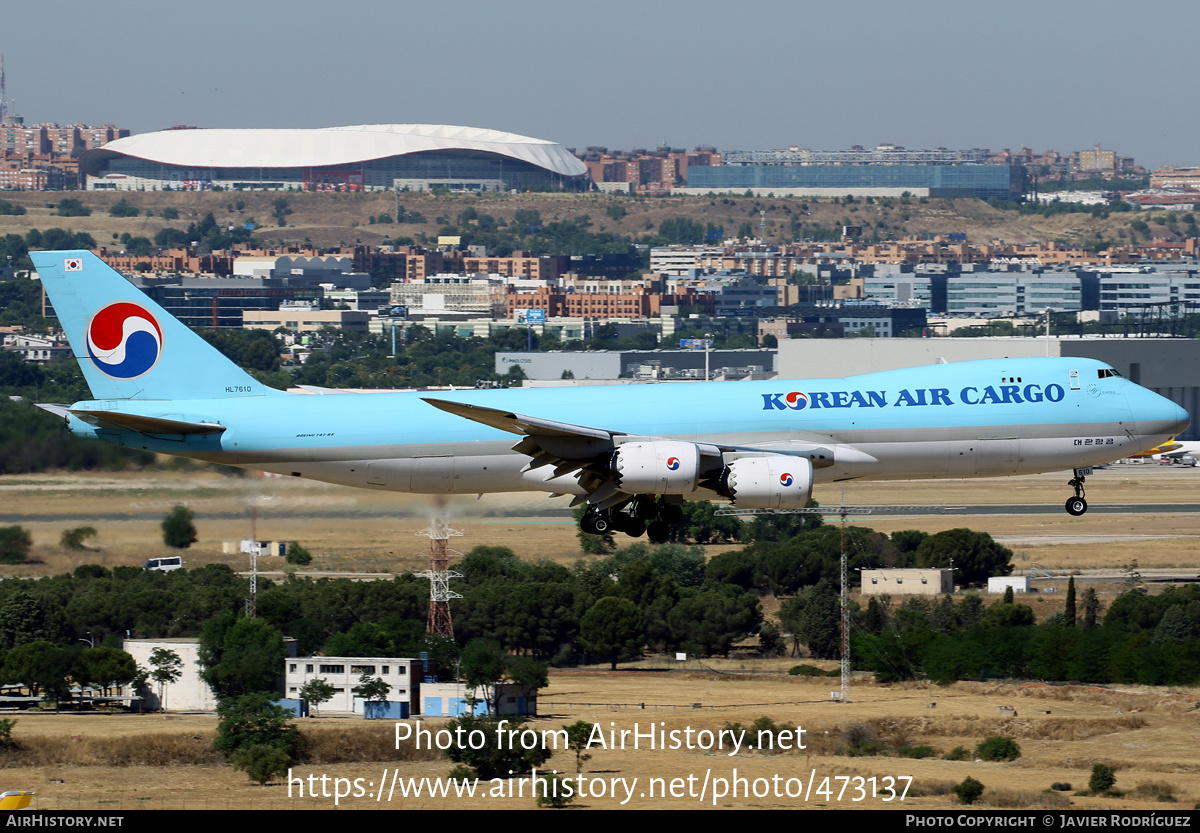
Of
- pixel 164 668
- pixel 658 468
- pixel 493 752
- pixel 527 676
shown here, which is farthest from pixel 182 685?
pixel 658 468

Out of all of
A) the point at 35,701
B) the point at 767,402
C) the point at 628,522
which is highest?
the point at 767,402

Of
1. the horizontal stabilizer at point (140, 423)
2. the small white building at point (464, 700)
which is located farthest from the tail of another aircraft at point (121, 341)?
the small white building at point (464, 700)

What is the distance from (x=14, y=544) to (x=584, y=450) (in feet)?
112

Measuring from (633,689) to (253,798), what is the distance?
100 ft

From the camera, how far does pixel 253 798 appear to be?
3194 inches

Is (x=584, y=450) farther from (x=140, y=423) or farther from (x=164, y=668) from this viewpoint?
(x=164, y=668)

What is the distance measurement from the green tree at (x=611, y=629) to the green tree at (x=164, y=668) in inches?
1037

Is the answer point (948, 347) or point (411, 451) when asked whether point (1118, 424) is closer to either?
point (411, 451)

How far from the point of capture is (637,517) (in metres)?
59.6

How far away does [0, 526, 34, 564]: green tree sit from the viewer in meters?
75.6

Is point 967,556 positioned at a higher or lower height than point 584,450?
lower

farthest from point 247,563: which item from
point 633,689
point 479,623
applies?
point 633,689

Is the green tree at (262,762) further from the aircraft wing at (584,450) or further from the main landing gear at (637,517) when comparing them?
the aircraft wing at (584,450)

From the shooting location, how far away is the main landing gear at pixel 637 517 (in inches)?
2334
